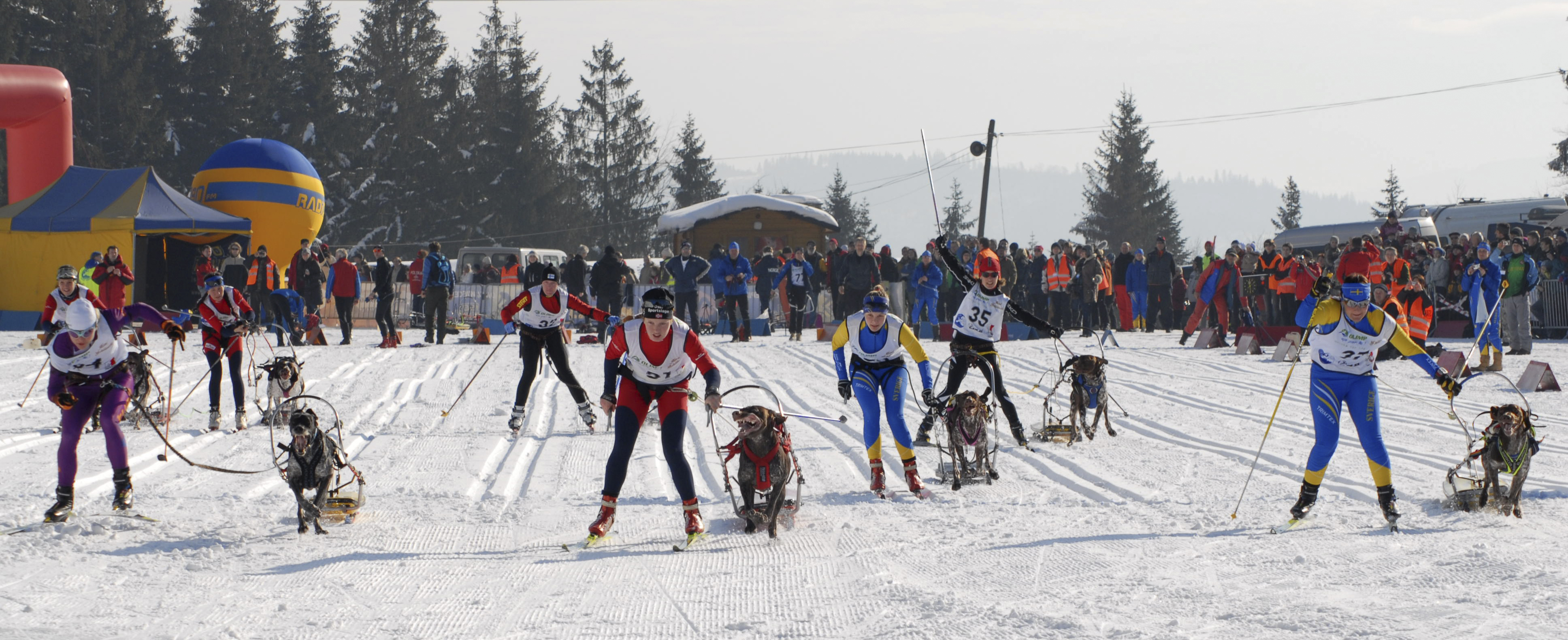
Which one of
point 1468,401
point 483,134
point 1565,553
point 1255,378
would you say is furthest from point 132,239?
point 483,134

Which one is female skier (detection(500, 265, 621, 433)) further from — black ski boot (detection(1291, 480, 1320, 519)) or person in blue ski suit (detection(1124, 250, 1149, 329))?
person in blue ski suit (detection(1124, 250, 1149, 329))

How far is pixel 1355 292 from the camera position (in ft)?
24.3

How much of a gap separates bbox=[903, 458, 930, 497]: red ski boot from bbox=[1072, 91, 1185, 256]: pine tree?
5942cm

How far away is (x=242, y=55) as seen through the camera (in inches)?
2095

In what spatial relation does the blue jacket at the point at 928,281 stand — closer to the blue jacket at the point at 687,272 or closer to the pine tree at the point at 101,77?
the blue jacket at the point at 687,272

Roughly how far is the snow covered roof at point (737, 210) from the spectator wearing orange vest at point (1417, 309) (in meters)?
17.4

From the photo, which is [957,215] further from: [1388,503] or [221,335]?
[1388,503]

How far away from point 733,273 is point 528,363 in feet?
30.8

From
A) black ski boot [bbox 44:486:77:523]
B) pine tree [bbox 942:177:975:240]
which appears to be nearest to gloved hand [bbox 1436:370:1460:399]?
black ski boot [bbox 44:486:77:523]

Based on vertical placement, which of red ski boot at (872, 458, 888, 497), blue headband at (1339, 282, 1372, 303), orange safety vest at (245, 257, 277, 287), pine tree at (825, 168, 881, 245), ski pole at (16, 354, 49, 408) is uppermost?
pine tree at (825, 168, 881, 245)

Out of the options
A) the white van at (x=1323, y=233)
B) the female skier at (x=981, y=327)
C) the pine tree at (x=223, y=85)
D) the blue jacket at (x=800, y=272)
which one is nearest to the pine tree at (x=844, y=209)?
the pine tree at (x=223, y=85)

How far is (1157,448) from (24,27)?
51231 mm

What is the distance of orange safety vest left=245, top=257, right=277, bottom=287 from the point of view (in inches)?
811

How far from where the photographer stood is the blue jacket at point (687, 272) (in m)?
20.8
